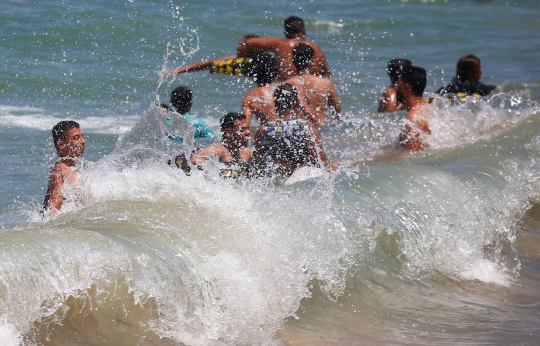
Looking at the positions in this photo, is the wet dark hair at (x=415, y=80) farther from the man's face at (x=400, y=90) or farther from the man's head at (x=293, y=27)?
the man's head at (x=293, y=27)

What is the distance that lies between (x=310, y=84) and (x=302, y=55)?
309 mm

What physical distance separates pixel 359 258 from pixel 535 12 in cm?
1472

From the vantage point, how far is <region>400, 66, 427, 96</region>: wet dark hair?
8.57 meters

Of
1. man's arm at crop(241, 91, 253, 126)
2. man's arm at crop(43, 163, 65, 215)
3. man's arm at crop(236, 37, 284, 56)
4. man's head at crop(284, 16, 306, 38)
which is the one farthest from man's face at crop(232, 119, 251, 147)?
man's head at crop(284, 16, 306, 38)

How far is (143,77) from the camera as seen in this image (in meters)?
12.0

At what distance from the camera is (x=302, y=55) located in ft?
28.7

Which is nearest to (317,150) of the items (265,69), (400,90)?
(265,69)

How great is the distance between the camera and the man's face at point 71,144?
590cm

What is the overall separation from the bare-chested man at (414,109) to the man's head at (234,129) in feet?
6.84

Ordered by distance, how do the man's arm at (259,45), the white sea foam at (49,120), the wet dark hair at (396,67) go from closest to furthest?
the wet dark hair at (396,67), the man's arm at (259,45), the white sea foam at (49,120)

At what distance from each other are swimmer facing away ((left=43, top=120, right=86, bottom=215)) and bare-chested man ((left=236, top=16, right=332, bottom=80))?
137 inches

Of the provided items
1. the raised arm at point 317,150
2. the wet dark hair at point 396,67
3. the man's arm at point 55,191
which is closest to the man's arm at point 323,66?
the wet dark hair at point 396,67

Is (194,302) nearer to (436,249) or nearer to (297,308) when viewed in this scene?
(297,308)

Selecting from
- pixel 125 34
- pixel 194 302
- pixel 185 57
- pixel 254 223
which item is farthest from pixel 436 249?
pixel 125 34
